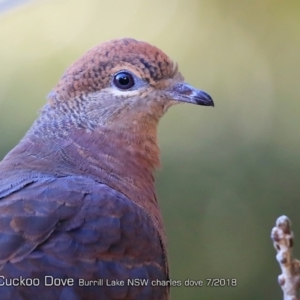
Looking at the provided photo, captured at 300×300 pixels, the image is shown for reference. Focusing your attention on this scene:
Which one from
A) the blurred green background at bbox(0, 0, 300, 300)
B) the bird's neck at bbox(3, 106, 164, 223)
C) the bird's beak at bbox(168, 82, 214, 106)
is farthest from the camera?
the blurred green background at bbox(0, 0, 300, 300)

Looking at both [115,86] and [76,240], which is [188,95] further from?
[76,240]

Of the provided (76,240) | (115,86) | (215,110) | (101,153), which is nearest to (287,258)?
(76,240)

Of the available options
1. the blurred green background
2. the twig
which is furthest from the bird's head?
the blurred green background

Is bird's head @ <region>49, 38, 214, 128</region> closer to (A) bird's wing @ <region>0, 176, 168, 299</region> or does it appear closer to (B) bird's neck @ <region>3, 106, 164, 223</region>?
(B) bird's neck @ <region>3, 106, 164, 223</region>

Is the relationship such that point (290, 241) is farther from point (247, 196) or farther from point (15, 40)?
point (15, 40)

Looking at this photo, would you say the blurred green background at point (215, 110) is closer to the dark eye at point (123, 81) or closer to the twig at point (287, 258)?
the dark eye at point (123, 81)

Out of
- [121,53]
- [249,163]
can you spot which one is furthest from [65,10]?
[121,53]

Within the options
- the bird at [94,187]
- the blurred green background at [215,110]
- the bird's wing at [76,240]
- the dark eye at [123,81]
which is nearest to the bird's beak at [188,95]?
the bird at [94,187]
